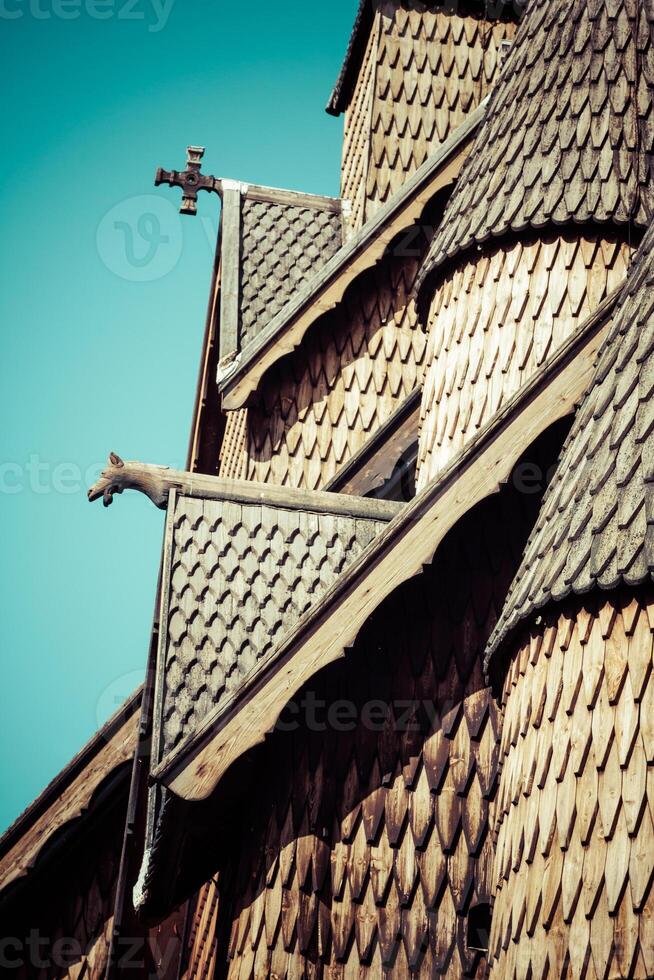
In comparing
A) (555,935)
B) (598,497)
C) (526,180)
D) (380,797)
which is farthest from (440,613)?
(526,180)

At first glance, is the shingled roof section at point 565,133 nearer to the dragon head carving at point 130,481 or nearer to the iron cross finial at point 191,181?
the dragon head carving at point 130,481

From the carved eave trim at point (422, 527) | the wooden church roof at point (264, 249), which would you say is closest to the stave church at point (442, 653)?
the carved eave trim at point (422, 527)

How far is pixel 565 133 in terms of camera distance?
344 inches

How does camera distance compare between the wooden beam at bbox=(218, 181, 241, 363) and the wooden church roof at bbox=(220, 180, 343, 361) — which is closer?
the wooden beam at bbox=(218, 181, 241, 363)

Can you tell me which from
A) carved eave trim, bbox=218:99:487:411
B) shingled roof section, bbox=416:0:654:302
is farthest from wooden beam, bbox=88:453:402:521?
carved eave trim, bbox=218:99:487:411

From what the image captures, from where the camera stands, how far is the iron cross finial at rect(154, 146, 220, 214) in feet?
42.1

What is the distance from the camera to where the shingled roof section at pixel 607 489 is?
5.87 metres

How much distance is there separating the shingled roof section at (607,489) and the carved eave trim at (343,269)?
390cm

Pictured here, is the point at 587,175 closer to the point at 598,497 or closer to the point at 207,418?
the point at 598,497

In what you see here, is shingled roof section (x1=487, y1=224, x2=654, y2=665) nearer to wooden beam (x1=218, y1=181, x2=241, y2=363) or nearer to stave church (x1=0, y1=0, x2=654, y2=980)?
stave church (x1=0, y1=0, x2=654, y2=980)

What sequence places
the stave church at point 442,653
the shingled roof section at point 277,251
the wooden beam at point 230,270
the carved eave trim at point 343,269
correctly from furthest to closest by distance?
1. the shingled roof section at point 277,251
2. the wooden beam at point 230,270
3. the carved eave trim at point 343,269
4. the stave church at point 442,653

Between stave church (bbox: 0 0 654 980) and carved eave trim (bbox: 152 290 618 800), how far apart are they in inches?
0.6

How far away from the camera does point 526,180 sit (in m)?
8.62

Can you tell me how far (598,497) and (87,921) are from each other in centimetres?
467
